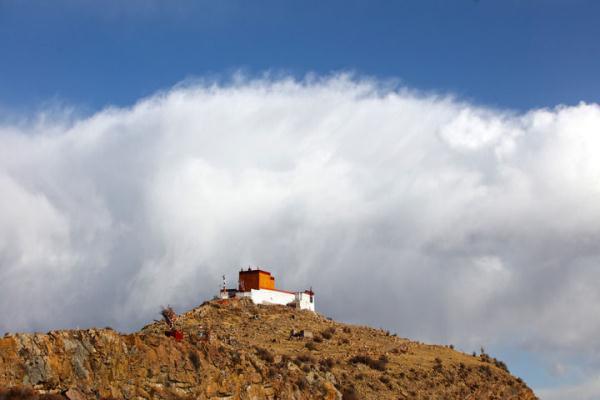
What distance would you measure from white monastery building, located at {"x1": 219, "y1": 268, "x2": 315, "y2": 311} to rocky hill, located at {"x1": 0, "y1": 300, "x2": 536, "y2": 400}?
2191 mm

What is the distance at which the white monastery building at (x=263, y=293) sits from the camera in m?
75.4

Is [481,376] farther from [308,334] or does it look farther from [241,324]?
[241,324]

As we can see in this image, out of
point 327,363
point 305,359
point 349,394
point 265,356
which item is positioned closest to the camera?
point 265,356

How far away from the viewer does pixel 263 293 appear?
76.1 meters

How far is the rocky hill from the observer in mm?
30750

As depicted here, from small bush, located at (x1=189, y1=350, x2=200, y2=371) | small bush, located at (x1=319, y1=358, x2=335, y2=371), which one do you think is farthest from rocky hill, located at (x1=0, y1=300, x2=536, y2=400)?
small bush, located at (x1=319, y1=358, x2=335, y2=371)

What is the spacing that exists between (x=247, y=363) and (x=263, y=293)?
117 feet

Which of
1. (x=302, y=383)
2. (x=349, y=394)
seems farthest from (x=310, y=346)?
(x=302, y=383)

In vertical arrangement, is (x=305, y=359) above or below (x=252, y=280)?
below

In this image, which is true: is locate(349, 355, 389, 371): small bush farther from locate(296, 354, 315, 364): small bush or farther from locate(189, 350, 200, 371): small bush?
locate(189, 350, 200, 371): small bush

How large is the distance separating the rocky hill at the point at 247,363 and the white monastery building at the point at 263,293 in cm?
219

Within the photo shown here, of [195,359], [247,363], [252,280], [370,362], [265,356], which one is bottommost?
[195,359]

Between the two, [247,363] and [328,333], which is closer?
[247,363]

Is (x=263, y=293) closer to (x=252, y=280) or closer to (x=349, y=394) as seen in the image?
(x=252, y=280)
